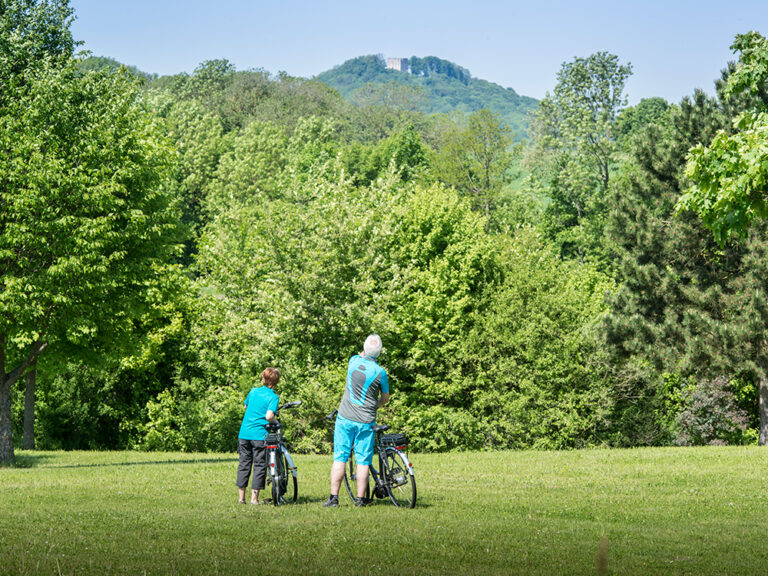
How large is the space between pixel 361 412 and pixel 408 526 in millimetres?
2074

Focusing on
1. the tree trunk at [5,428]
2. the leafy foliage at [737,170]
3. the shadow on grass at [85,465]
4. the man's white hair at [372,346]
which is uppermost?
the leafy foliage at [737,170]

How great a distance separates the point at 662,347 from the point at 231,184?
44169mm

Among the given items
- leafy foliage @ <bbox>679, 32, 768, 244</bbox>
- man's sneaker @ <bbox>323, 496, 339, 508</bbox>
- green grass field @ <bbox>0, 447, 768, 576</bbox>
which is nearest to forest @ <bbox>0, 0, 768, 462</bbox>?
leafy foliage @ <bbox>679, 32, 768, 244</bbox>

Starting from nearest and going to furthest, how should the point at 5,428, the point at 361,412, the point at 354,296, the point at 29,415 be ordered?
the point at 361,412, the point at 5,428, the point at 29,415, the point at 354,296

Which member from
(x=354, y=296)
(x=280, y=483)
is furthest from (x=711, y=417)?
(x=280, y=483)

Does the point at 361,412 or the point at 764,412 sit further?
the point at 764,412

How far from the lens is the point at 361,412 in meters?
11.7

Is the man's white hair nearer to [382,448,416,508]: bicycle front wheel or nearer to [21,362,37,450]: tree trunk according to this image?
[382,448,416,508]: bicycle front wheel

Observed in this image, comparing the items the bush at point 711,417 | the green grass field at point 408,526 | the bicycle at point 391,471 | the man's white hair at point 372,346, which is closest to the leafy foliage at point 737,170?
the green grass field at point 408,526

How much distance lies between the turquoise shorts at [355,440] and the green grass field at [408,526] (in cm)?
71

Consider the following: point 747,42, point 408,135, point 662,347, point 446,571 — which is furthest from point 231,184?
point 446,571

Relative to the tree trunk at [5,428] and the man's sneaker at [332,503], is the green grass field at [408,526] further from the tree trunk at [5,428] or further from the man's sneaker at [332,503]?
the tree trunk at [5,428]

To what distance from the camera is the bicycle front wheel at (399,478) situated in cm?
1172

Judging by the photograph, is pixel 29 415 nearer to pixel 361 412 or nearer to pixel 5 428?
pixel 5 428
